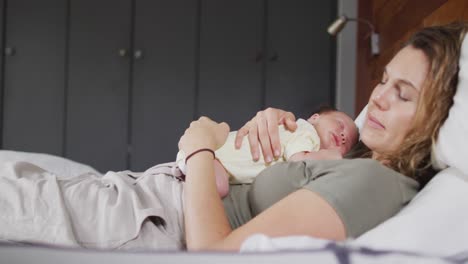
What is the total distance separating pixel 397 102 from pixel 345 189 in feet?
0.95

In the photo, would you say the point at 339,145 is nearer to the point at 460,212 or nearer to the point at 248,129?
the point at 248,129

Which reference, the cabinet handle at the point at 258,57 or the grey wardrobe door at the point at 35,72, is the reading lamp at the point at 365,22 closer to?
the cabinet handle at the point at 258,57

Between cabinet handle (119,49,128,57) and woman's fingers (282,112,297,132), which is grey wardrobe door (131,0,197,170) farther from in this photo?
woman's fingers (282,112,297,132)

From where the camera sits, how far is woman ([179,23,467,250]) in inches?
28.5

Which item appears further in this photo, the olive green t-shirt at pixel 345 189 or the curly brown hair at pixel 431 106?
the curly brown hair at pixel 431 106

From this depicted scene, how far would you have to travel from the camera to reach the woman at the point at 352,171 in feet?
2.37

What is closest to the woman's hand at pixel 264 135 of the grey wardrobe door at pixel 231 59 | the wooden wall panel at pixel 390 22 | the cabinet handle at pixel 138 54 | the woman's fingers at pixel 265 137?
the woman's fingers at pixel 265 137

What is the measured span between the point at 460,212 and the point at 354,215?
0.60ft

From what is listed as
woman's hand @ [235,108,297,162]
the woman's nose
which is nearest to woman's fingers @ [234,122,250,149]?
woman's hand @ [235,108,297,162]

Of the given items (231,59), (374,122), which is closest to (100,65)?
(231,59)

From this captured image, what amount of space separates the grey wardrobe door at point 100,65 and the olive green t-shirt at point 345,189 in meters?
2.53

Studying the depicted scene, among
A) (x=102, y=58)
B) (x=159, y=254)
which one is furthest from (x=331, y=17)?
(x=159, y=254)

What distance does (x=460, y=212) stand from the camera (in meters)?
0.76

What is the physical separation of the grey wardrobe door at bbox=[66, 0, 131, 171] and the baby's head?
91.0 inches
